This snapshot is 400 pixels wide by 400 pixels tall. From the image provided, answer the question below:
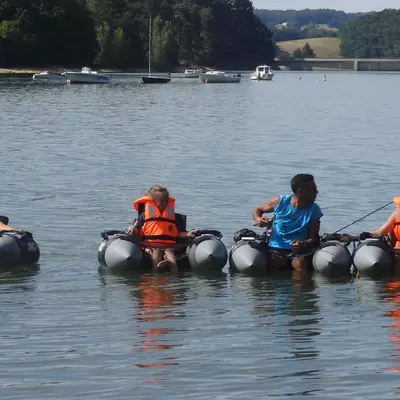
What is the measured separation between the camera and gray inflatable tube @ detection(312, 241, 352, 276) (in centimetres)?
1780

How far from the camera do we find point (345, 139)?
53031 millimetres

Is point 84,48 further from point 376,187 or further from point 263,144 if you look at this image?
point 376,187

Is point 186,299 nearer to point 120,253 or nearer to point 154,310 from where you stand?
point 154,310

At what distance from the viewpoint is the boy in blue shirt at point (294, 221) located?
57.2 feet

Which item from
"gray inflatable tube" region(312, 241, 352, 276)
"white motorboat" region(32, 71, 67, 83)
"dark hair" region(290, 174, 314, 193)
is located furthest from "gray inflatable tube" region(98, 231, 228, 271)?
"white motorboat" region(32, 71, 67, 83)

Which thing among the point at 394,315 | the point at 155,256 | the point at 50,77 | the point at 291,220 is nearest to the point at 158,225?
the point at 155,256

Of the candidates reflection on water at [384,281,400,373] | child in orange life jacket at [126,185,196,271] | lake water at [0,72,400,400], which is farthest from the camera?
child in orange life jacket at [126,185,196,271]

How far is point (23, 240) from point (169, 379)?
6.95m

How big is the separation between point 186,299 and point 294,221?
2098 mm

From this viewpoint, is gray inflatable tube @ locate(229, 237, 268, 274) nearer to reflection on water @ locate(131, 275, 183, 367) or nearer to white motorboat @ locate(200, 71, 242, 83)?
reflection on water @ locate(131, 275, 183, 367)

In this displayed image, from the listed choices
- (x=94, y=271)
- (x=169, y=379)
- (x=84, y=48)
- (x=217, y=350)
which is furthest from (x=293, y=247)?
(x=84, y=48)

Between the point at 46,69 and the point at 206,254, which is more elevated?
the point at 206,254

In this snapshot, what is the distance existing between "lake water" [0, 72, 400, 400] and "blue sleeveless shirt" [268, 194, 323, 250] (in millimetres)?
619

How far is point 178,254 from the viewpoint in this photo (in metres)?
18.3
